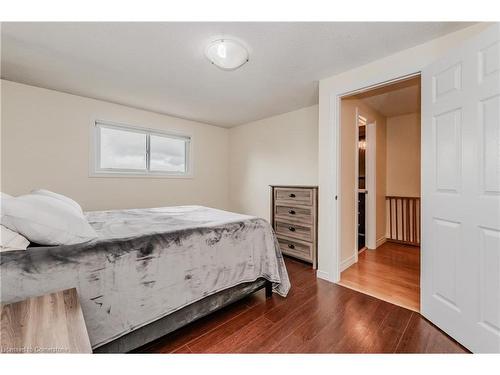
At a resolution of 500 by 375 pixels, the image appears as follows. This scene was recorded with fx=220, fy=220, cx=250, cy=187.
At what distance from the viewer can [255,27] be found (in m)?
1.68

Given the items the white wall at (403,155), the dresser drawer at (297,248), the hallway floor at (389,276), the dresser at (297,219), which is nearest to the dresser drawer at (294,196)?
the dresser at (297,219)

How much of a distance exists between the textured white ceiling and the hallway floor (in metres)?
2.29

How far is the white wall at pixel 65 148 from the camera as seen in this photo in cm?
262

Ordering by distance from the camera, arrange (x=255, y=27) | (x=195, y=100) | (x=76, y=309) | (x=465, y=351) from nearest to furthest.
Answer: (x=76, y=309)
(x=465, y=351)
(x=255, y=27)
(x=195, y=100)

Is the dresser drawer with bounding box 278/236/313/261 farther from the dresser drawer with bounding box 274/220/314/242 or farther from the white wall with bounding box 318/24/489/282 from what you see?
the white wall with bounding box 318/24/489/282

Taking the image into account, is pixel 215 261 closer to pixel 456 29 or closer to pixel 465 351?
pixel 465 351

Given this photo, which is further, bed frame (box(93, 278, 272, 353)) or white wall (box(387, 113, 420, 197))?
white wall (box(387, 113, 420, 197))

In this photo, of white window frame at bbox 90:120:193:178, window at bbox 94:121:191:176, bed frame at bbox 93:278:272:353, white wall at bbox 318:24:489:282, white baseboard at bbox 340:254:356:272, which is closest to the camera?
bed frame at bbox 93:278:272:353

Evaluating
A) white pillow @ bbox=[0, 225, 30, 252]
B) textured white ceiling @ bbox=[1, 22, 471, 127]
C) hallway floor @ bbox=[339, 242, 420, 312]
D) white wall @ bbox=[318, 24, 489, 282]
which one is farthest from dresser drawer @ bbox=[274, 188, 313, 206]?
white pillow @ bbox=[0, 225, 30, 252]

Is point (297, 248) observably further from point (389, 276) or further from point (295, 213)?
point (389, 276)

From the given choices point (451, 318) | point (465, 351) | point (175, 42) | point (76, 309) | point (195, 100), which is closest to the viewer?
point (76, 309)

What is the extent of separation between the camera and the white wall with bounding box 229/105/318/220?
357 centimetres
